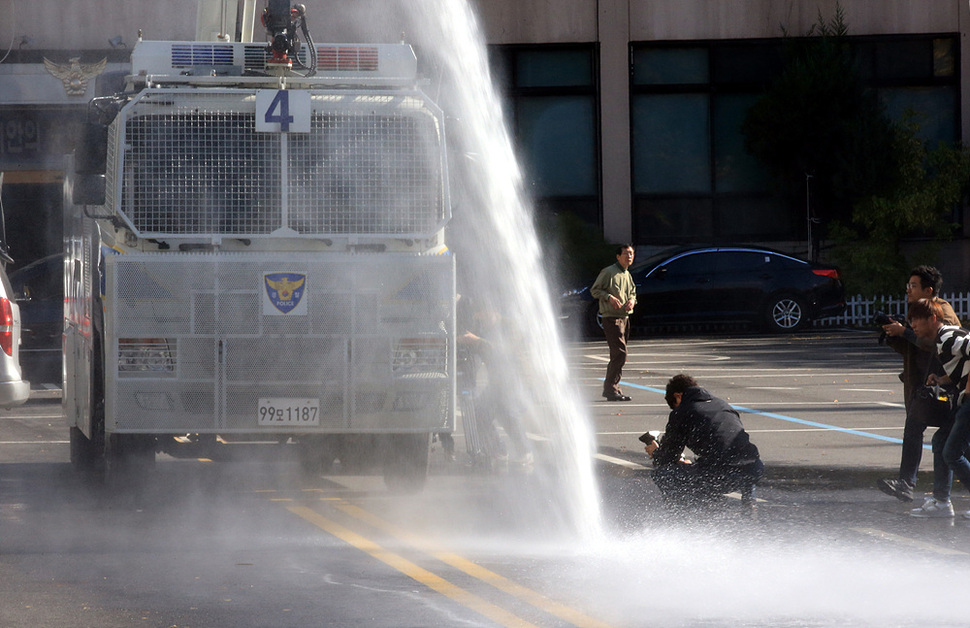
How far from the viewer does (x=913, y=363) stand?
33.8ft

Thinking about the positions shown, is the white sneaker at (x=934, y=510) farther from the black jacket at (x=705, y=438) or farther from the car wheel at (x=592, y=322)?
the car wheel at (x=592, y=322)

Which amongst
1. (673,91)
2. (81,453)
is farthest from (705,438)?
(673,91)

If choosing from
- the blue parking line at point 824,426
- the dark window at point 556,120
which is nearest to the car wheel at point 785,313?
the dark window at point 556,120

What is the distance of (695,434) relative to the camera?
9281mm

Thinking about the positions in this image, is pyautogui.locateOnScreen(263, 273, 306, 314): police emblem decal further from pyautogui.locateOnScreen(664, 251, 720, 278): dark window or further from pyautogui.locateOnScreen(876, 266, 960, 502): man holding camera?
pyautogui.locateOnScreen(664, 251, 720, 278): dark window

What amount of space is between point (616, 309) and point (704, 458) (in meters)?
8.21

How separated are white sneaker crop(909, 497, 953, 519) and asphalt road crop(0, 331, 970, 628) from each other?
0.11m

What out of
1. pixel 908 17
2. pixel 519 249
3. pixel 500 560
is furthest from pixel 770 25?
pixel 500 560

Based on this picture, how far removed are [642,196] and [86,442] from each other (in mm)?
22200

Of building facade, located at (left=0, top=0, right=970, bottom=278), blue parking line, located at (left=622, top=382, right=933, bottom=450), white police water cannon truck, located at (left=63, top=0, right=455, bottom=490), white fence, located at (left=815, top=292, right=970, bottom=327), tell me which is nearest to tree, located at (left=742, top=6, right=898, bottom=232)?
building facade, located at (left=0, top=0, right=970, bottom=278)

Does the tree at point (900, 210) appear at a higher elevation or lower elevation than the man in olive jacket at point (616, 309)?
higher

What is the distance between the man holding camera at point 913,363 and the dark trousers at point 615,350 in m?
6.77

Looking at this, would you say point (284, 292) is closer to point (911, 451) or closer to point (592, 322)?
point (911, 451)

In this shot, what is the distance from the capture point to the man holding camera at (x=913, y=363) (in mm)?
10073
